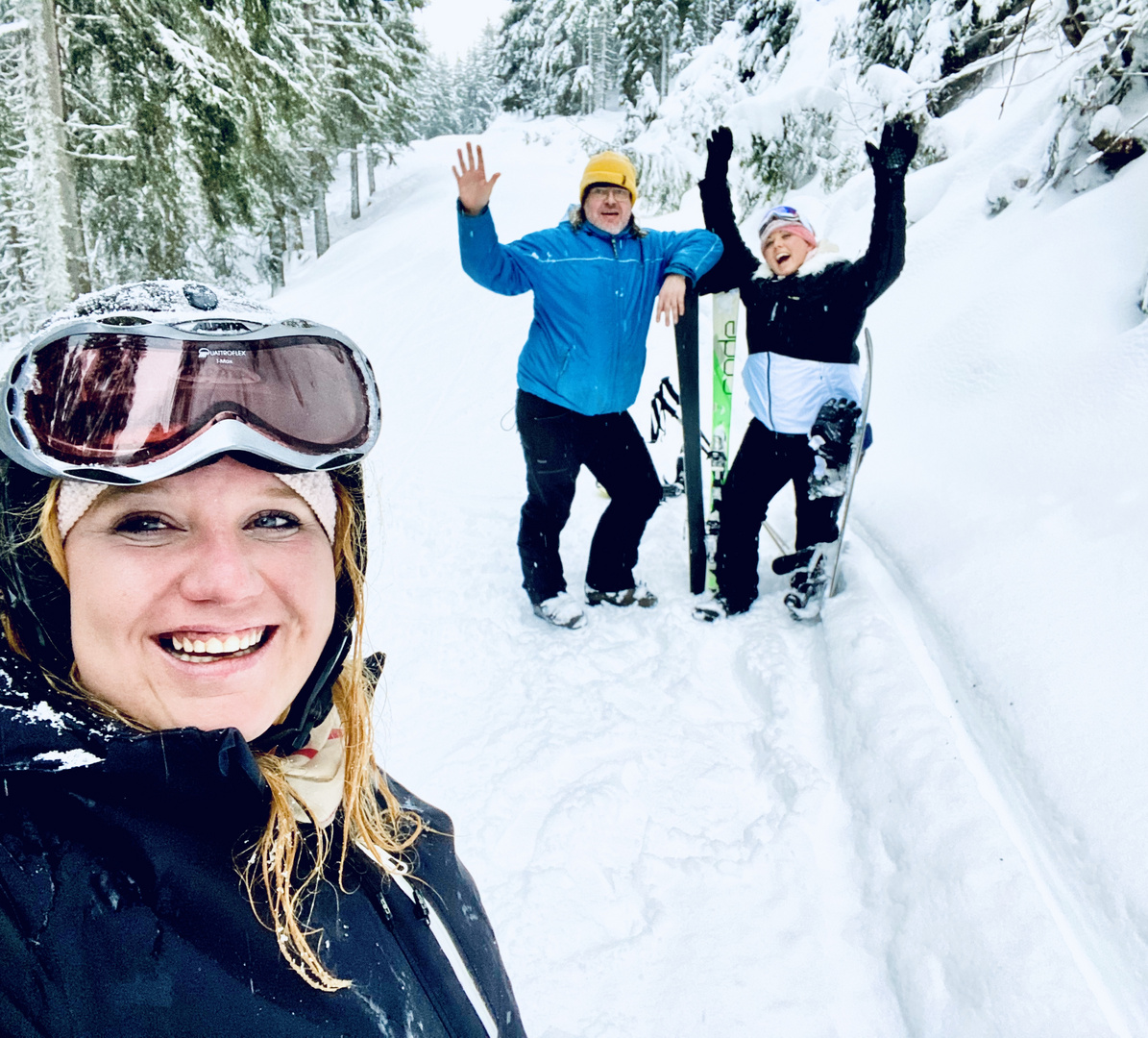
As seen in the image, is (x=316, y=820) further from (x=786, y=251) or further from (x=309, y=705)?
(x=786, y=251)

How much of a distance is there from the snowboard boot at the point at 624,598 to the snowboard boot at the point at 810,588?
805 millimetres

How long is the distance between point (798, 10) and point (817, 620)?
1079cm

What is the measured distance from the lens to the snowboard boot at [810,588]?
3.72m

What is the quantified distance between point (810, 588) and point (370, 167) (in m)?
32.9

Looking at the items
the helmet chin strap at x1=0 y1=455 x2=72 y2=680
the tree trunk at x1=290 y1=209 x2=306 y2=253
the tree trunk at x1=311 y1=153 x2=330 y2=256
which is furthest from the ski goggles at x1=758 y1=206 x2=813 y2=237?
the tree trunk at x1=290 y1=209 x2=306 y2=253

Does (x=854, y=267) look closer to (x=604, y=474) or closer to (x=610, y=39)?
(x=604, y=474)

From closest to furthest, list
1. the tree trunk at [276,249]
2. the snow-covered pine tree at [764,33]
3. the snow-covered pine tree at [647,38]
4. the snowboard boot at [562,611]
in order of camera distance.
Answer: the snowboard boot at [562,611] → the snow-covered pine tree at [764,33] → the tree trunk at [276,249] → the snow-covered pine tree at [647,38]

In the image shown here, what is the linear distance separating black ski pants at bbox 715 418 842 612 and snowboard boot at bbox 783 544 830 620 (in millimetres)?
94

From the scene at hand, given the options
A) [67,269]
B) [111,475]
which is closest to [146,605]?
[111,475]

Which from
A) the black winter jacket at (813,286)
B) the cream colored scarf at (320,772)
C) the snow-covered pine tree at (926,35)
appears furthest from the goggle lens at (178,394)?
the snow-covered pine tree at (926,35)

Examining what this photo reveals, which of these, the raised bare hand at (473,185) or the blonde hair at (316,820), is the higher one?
the raised bare hand at (473,185)

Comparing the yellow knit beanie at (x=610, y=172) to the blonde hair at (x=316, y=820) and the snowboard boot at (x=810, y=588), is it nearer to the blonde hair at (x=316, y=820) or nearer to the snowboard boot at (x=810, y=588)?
the snowboard boot at (x=810, y=588)

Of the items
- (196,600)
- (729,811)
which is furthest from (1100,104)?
(196,600)

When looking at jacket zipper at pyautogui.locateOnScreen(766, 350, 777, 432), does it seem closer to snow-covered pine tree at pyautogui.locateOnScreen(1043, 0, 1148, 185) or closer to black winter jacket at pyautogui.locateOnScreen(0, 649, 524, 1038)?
black winter jacket at pyautogui.locateOnScreen(0, 649, 524, 1038)
